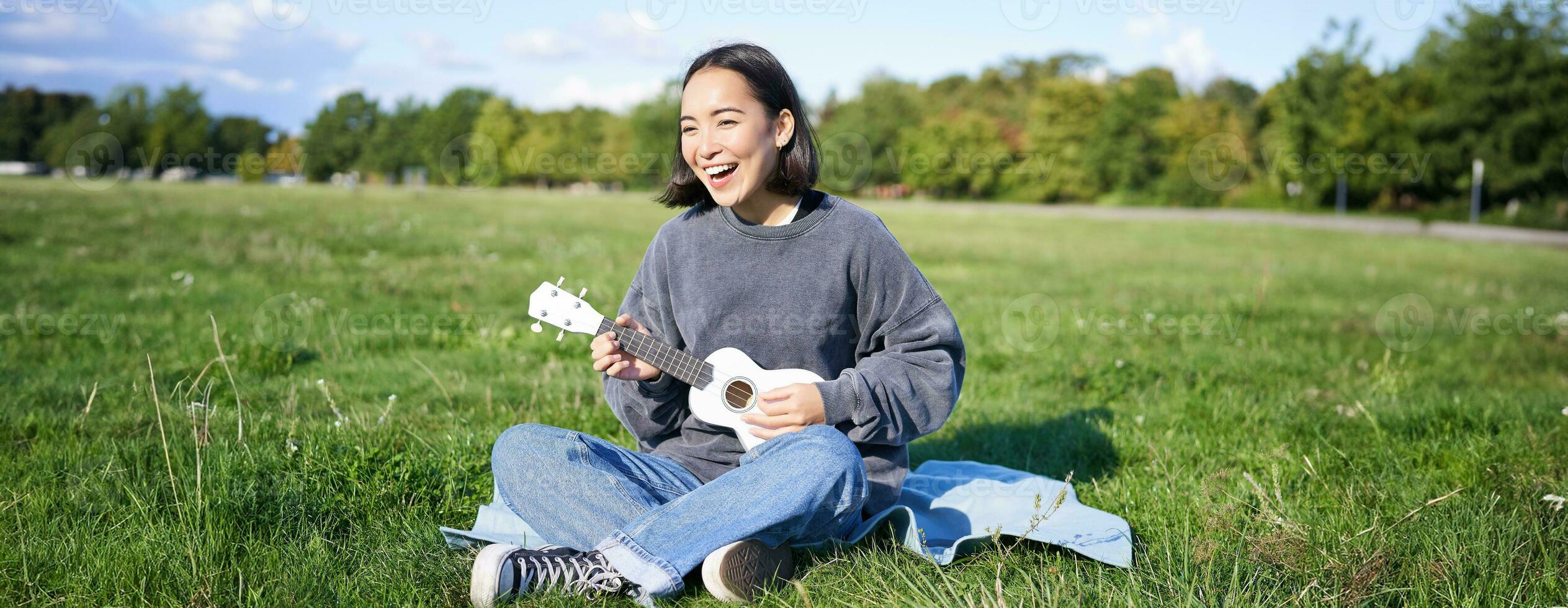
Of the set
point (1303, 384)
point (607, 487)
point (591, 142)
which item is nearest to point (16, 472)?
point (607, 487)

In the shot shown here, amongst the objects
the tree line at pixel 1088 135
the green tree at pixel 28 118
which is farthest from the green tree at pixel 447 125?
the green tree at pixel 28 118

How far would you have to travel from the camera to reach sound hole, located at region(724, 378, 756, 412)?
3.06m

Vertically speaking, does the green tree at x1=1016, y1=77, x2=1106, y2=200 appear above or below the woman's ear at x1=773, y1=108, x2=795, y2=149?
above

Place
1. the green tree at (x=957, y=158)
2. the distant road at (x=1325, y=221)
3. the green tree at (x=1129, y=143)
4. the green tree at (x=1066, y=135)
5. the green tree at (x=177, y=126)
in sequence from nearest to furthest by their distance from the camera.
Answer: the distant road at (x=1325, y=221), the green tree at (x=177, y=126), the green tree at (x=1129, y=143), the green tree at (x=1066, y=135), the green tree at (x=957, y=158)

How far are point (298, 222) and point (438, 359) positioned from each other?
10.3 m

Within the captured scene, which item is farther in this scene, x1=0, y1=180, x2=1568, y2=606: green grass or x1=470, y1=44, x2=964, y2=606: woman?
x1=0, y1=180, x2=1568, y2=606: green grass

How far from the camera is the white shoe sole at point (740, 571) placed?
256 centimetres

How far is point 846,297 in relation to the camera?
3.05 metres

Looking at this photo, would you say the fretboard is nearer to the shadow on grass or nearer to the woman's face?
the woman's face

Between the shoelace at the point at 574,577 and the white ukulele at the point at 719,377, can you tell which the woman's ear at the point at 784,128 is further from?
the shoelace at the point at 574,577

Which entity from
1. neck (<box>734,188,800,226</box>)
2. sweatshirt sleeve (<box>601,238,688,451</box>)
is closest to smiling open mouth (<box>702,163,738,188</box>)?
neck (<box>734,188,800,226</box>)

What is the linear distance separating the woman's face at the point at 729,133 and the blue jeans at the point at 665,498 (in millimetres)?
813

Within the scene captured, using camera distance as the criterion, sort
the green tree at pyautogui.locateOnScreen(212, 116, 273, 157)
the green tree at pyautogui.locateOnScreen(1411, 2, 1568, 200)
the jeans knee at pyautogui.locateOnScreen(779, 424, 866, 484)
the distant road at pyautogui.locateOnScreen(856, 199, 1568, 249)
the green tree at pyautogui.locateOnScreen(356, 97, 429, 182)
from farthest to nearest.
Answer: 1. the green tree at pyautogui.locateOnScreen(356, 97, 429, 182)
2. the green tree at pyautogui.locateOnScreen(1411, 2, 1568, 200)
3. the green tree at pyautogui.locateOnScreen(212, 116, 273, 157)
4. the distant road at pyautogui.locateOnScreen(856, 199, 1568, 249)
5. the jeans knee at pyautogui.locateOnScreen(779, 424, 866, 484)

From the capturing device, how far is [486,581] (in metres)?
2.54
